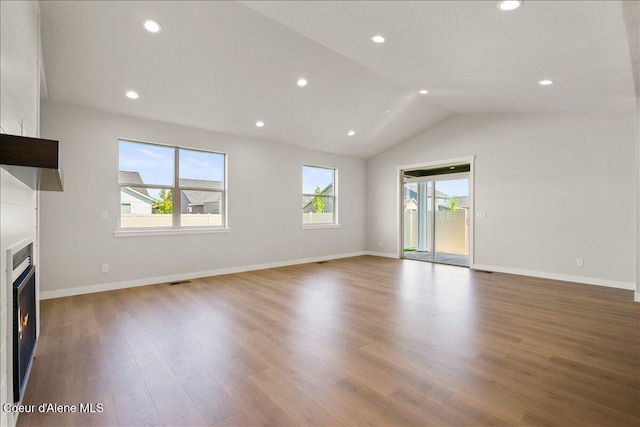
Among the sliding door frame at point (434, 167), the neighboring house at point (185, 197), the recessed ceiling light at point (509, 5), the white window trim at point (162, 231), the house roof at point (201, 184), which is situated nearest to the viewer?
the recessed ceiling light at point (509, 5)

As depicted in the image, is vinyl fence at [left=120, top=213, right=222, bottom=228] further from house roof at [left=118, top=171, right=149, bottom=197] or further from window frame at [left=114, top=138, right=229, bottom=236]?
house roof at [left=118, top=171, right=149, bottom=197]

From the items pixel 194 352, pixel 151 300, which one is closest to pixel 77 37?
pixel 151 300

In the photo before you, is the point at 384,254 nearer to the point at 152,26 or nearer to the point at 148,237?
the point at 148,237

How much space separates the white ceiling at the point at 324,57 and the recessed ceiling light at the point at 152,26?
55 mm

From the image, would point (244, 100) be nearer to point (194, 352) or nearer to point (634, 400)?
point (194, 352)

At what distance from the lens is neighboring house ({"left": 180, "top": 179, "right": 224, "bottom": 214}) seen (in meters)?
5.30

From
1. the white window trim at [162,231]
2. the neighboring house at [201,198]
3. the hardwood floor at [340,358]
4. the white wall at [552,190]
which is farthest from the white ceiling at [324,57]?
the hardwood floor at [340,358]

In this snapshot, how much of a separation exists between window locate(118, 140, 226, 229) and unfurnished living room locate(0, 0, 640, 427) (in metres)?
0.04

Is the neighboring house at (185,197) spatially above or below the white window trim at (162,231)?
above

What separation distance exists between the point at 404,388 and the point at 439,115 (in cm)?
576

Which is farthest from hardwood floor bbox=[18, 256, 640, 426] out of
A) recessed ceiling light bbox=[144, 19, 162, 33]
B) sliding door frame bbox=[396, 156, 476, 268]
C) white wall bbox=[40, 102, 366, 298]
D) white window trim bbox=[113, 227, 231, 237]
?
recessed ceiling light bbox=[144, 19, 162, 33]

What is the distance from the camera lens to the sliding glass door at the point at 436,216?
264 inches

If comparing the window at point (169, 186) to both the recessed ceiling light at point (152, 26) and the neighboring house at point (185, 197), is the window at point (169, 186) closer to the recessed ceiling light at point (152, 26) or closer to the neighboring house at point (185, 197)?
the neighboring house at point (185, 197)

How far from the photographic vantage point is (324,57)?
154 inches
